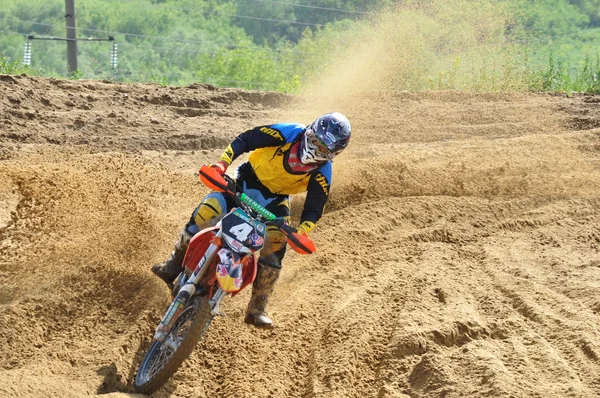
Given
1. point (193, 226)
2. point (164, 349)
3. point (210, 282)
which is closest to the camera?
point (164, 349)

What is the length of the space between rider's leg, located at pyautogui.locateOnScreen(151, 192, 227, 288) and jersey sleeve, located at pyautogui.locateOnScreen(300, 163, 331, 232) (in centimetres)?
67

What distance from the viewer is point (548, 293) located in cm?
711

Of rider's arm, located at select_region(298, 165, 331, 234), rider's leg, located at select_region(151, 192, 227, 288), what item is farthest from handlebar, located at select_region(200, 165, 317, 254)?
rider's arm, located at select_region(298, 165, 331, 234)

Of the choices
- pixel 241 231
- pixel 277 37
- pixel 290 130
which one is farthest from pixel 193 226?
pixel 277 37

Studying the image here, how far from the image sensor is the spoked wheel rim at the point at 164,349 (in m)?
5.38

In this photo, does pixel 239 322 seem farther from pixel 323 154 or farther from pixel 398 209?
pixel 398 209

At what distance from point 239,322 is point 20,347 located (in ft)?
5.98

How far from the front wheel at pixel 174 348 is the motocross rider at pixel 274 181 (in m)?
0.93

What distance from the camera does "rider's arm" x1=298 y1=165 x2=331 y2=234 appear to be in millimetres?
6363

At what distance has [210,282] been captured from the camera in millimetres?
5656

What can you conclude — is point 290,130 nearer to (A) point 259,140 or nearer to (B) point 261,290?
(A) point 259,140

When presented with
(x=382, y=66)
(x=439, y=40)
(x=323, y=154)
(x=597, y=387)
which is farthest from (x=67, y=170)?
(x=439, y=40)

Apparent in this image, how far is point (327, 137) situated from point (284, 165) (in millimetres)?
622

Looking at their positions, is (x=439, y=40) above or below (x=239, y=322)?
above
